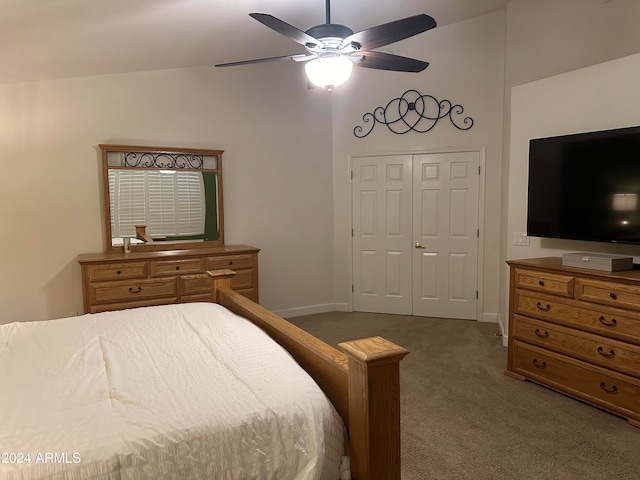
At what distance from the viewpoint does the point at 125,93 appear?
4.42 metres

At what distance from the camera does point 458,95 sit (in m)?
4.96

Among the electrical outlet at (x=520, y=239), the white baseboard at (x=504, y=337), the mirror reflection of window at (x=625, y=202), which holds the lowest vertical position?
the white baseboard at (x=504, y=337)

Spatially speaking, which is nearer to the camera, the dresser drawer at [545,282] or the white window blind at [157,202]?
the dresser drawer at [545,282]

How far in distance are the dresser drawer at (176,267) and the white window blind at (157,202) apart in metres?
0.53

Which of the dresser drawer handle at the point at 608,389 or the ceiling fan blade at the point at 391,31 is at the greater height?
the ceiling fan blade at the point at 391,31

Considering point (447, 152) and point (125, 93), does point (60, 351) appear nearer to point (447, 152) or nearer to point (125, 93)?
point (125, 93)

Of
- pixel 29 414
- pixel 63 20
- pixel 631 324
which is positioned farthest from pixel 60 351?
pixel 631 324

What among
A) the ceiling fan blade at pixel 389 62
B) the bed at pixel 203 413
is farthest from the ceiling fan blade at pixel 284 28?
the bed at pixel 203 413

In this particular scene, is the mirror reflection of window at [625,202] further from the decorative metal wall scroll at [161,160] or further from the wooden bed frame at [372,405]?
the decorative metal wall scroll at [161,160]

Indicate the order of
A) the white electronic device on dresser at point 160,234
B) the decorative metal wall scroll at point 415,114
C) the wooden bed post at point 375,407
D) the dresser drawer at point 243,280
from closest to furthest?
the wooden bed post at point 375,407
the white electronic device on dresser at point 160,234
the dresser drawer at point 243,280
the decorative metal wall scroll at point 415,114

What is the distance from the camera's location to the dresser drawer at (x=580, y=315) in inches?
106

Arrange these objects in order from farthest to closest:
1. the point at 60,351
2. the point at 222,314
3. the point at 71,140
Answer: the point at 71,140 < the point at 222,314 < the point at 60,351

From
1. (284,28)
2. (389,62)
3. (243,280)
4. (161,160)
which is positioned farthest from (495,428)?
(161,160)

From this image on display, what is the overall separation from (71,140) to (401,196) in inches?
140
